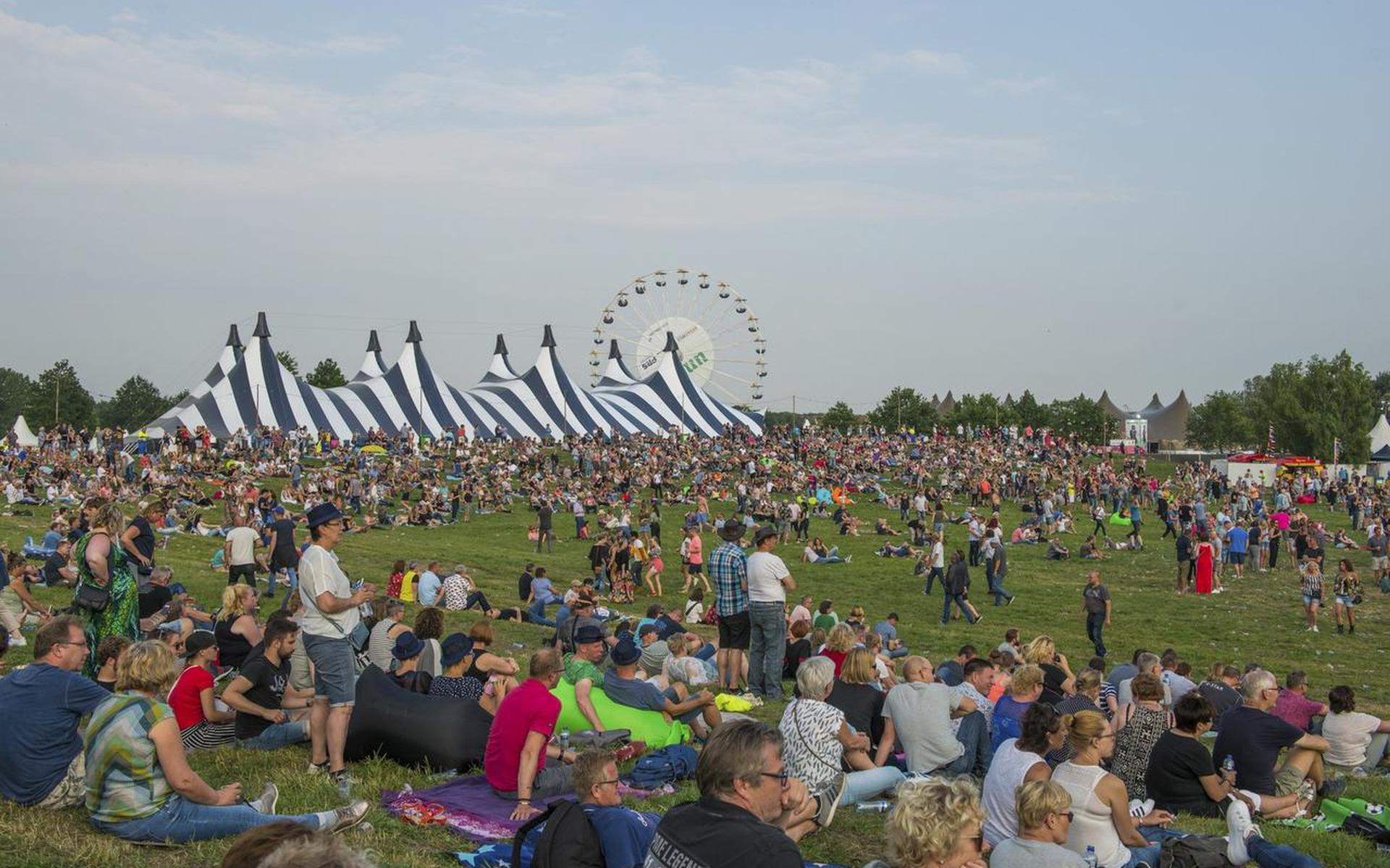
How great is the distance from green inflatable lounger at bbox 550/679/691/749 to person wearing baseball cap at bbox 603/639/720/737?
4 centimetres

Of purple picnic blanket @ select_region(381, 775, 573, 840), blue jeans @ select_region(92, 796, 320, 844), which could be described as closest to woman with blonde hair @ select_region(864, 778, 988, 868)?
purple picnic blanket @ select_region(381, 775, 573, 840)

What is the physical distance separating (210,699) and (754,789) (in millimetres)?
4285

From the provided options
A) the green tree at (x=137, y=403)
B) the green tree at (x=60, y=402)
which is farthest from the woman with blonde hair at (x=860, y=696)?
the green tree at (x=137, y=403)

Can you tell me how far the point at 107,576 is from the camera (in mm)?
7137

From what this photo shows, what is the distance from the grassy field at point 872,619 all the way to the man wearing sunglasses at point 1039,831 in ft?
4.64

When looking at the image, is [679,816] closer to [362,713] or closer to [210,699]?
[362,713]

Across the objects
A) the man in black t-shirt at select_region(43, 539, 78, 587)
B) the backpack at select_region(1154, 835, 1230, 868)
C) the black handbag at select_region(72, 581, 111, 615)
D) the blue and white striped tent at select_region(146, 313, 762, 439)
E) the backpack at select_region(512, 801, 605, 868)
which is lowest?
the man in black t-shirt at select_region(43, 539, 78, 587)

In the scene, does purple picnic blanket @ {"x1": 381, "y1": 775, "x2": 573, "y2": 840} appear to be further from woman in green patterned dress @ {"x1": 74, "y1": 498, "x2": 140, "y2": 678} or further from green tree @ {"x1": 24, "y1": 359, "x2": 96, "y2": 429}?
green tree @ {"x1": 24, "y1": 359, "x2": 96, "y2": 429}

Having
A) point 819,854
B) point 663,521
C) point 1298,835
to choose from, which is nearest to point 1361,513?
point 663,521

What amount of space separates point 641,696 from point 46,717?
11.5 ft

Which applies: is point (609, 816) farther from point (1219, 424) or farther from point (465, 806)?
point (1219, 424)

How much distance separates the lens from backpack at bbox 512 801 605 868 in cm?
389

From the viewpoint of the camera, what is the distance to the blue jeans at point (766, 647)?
30.3 feet

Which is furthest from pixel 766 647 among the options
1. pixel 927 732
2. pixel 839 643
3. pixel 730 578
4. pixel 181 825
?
pixel 181 825
